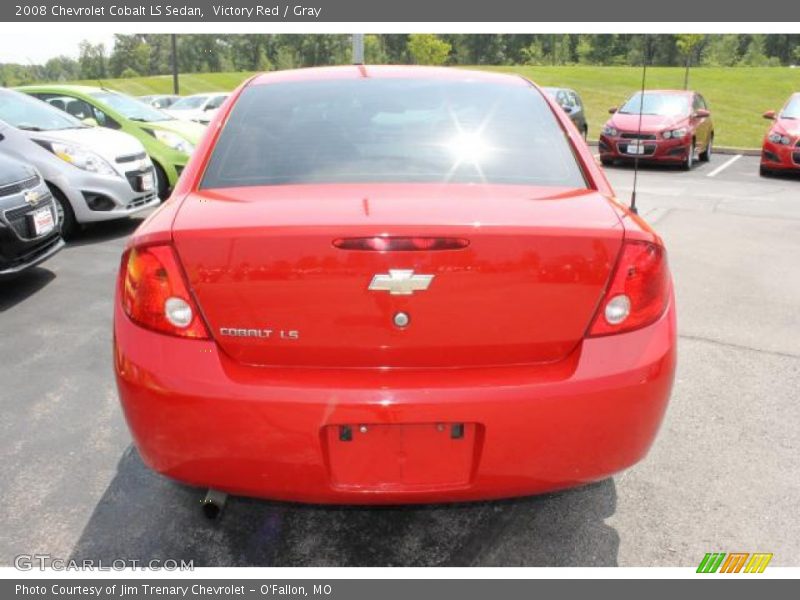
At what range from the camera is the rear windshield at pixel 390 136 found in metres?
2.42

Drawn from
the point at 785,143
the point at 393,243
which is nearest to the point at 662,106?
the point at 785,143

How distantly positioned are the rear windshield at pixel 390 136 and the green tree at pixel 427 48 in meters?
84.5

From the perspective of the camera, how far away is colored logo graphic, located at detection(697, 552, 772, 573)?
237 cm

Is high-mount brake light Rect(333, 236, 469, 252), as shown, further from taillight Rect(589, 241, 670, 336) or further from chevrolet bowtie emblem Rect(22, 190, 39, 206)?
chevrolet bowtie emblem Rect(22, 190, 39, 206)

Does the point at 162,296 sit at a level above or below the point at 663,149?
above

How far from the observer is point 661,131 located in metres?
13.9

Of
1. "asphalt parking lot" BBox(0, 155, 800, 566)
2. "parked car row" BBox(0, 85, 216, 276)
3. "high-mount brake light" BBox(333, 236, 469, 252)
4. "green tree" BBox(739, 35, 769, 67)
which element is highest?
"green tree" BBox(739, 35, 769, 67)

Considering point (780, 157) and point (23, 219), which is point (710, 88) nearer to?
point (780, 157)

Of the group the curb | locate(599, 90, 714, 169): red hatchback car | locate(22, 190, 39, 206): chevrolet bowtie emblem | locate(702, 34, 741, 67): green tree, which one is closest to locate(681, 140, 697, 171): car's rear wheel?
locate(599, 90, 714, 169): red hatchback car

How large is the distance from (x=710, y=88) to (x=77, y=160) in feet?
139

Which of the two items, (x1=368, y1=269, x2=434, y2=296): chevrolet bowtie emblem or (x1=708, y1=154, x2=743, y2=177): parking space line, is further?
(x1=708, y1=154, x2=743, y2=177): parking space line

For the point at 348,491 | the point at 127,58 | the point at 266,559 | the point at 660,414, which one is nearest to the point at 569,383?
the point at 660,414

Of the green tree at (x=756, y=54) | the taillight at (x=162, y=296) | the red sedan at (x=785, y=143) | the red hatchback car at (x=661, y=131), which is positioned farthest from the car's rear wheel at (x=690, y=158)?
the green tree at (x=756, y=54)

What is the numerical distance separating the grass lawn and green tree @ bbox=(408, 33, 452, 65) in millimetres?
25380
